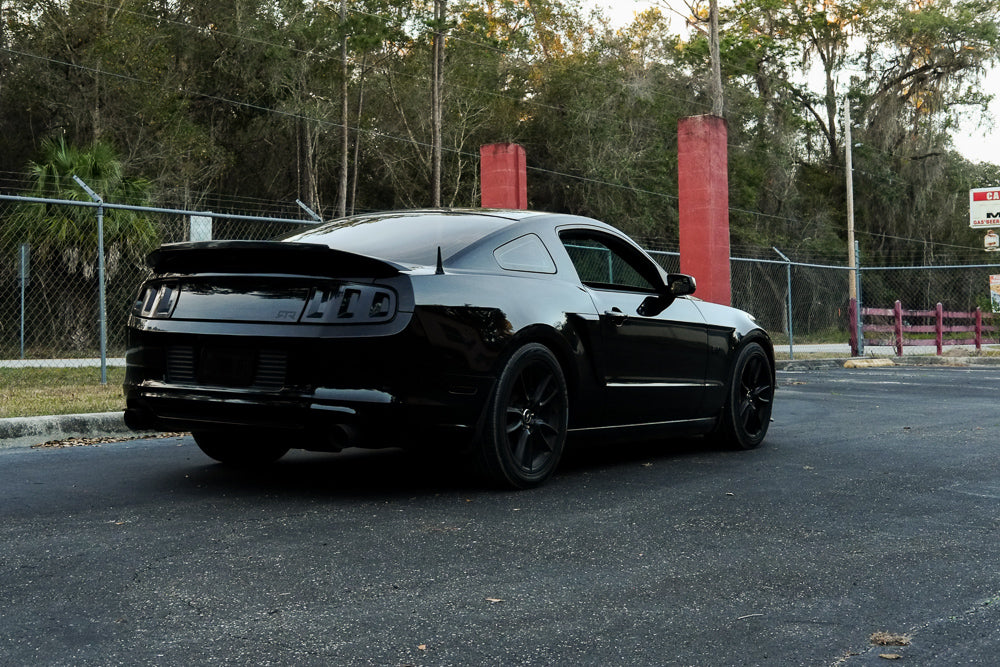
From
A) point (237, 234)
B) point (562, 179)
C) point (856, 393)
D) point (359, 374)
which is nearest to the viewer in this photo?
point (359, 374)

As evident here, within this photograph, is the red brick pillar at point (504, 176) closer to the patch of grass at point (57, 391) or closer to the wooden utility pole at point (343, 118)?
the patch of grass at point (57, 391)

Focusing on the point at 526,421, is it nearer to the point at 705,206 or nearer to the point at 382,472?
the point at 382,472

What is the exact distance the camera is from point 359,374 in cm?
494

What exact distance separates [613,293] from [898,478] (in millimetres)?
1931

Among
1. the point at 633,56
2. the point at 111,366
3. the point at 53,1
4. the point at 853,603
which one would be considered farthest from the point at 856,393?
the point at 633,56

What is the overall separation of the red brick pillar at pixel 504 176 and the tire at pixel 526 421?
12163 mm

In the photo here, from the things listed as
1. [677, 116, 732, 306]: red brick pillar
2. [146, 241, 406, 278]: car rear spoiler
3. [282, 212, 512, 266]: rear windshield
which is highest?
[677, 116, 732, 306]: red brick pillar

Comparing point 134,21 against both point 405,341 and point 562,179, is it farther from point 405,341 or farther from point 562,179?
point 405,341

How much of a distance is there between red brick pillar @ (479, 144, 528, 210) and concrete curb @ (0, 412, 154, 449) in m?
10.4

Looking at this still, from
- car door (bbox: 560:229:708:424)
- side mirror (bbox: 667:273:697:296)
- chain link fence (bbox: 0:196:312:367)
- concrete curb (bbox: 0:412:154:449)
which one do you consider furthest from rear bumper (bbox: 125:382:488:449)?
chain link fence (bbox: 0:196:312:367)

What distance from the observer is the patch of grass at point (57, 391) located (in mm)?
8367

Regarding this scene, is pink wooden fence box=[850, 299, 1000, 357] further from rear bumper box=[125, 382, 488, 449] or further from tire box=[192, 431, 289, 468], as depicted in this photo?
rear bumper box=[125, 382, 488, 449]

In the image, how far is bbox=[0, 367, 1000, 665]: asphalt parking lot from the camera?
3090 millimetres

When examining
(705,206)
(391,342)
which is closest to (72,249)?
(705,206)
